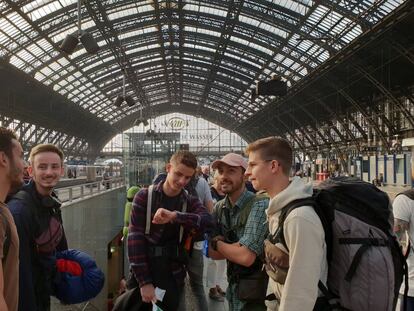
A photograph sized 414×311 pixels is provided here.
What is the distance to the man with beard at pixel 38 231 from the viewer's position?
2.08m

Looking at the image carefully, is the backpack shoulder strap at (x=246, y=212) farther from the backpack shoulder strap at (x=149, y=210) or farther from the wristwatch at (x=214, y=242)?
the backpack shoulder strap at (x=149, y=210)

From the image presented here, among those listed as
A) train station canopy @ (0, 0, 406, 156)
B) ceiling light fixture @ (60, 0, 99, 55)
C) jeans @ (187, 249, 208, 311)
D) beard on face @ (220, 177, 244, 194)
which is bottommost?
jeans @ (187, 249, 208, 311)

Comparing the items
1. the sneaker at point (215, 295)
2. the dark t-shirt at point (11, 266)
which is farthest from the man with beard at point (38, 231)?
the sneaker at point (215, 295)

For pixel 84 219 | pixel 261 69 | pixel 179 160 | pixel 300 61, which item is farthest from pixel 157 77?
pixel 179 160

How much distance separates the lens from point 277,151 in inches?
84.4

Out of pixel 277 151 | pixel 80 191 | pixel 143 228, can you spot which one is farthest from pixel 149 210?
pixel 80 191

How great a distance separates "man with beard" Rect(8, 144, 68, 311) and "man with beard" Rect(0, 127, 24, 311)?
0.36 meters

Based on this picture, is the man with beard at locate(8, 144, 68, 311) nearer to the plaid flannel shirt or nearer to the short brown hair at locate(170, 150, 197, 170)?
the plaid flannel shirt

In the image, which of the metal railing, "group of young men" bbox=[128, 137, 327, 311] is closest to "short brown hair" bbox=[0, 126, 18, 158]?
"group of young men" bbox=[128, 137, 327, 311]

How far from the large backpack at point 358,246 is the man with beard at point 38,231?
3.92 ft

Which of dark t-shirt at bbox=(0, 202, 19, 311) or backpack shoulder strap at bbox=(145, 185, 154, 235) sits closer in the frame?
dark t-shirt at bbox=(0, 202, 19, 311)

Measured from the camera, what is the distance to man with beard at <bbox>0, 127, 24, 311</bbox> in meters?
1.61

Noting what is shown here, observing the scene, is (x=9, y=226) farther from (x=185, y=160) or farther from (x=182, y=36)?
(x=182, y=36)

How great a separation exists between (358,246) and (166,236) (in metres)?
1.47
